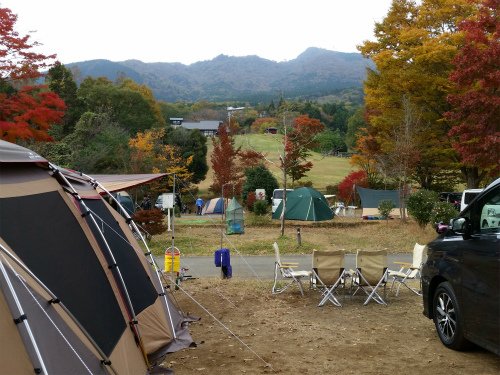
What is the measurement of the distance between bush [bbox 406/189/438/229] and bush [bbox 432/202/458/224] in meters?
0.60

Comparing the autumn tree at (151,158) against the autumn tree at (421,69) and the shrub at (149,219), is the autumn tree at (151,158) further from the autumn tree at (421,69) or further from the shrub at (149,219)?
the autumn tree at (421,69)

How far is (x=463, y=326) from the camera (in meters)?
4.95

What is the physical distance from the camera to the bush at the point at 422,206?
16.4 metres

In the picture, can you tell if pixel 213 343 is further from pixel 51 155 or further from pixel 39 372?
pixel 51 155

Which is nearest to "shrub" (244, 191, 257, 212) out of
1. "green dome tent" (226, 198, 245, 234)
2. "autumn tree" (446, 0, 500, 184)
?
"green dome tent" (226, 198, 245, 234)

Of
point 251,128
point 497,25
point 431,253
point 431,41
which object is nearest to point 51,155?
point 431,41

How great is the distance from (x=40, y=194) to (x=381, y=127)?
23.2 m

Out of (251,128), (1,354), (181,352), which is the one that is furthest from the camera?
(251,128)

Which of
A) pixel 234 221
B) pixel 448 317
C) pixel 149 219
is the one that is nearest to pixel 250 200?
pixel 234 221

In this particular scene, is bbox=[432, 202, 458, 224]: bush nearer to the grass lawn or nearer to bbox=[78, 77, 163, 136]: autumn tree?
the grass lawn

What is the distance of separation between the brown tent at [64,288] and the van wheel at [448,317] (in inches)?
116

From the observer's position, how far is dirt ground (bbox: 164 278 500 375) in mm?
5012

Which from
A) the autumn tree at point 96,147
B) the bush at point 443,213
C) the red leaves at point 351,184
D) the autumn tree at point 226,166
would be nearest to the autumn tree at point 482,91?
the bush at point 443,213

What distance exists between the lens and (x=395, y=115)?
2333 centimetres
